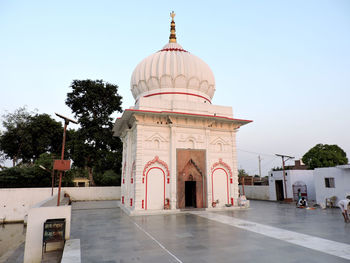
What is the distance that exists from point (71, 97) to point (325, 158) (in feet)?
127

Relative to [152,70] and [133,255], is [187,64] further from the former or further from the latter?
[133,255]

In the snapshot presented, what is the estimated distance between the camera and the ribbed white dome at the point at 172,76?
18375mm

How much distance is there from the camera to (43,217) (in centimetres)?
732

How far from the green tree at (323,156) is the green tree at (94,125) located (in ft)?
101

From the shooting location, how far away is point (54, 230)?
721 cm

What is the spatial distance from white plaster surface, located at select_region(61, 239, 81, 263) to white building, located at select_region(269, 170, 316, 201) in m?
19.9

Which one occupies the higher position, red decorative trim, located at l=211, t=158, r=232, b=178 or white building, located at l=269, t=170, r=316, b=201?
red decorative trim, located at l=211, t=158, r=232, b=178

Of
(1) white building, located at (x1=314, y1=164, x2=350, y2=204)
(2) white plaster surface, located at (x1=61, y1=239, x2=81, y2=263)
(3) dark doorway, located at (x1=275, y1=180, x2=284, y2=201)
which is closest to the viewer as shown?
(2) white plaster surface, located at (x1=61, y1=239, x2=81, y2=263)

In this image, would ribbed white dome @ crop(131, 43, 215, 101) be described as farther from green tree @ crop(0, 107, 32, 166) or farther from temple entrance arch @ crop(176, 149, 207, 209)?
green tree @ crop(0, 107, 32, 166)

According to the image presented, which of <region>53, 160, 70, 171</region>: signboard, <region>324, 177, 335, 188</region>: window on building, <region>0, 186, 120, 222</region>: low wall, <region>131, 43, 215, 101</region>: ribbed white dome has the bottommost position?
<region>0, 186, 120, 222</region>: low wall

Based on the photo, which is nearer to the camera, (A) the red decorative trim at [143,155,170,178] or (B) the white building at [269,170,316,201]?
(A) the red decorative trim at [143,155,170,178]

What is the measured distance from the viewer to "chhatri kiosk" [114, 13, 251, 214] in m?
15.2

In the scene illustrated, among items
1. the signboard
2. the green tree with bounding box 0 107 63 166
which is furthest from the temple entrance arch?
the green tree with bounding box 0 107 63 166

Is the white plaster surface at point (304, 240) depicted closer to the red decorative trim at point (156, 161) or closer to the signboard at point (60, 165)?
the red decorative trim at point (156, 161)
